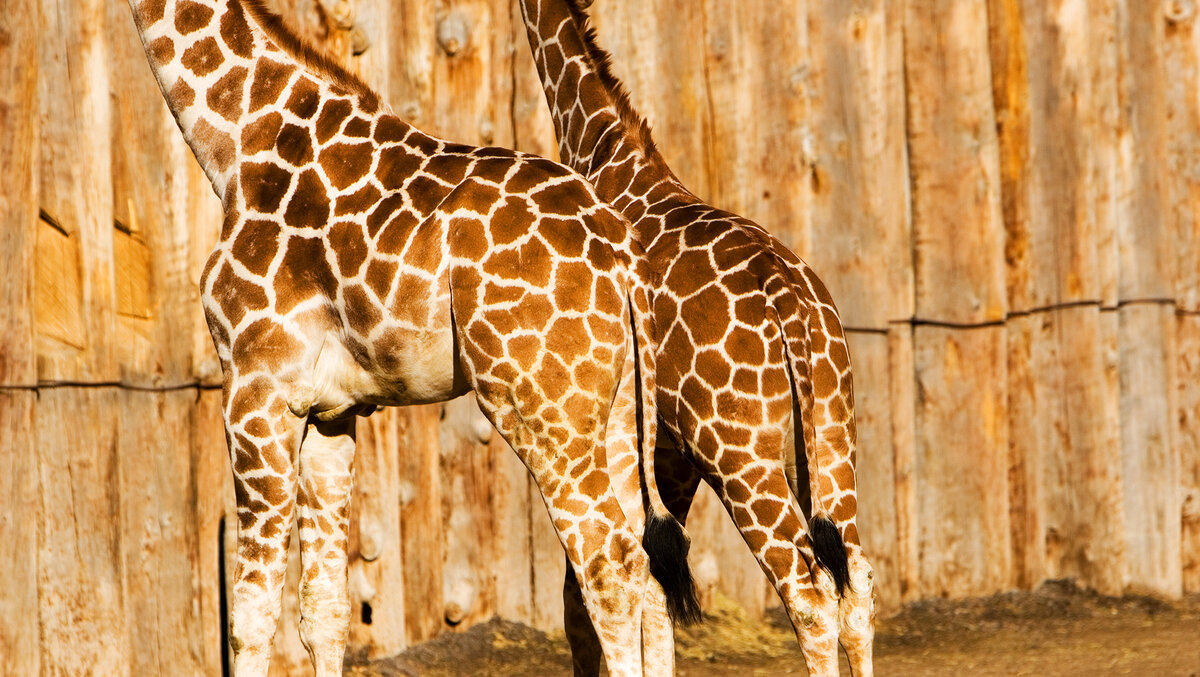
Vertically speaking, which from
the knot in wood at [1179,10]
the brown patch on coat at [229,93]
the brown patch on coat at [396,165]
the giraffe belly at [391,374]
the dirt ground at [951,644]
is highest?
the knot in wood at [1179,10]

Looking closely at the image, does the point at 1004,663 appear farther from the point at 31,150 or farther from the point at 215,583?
the point at 31,150

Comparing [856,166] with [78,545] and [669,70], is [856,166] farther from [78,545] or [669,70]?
[78,545]

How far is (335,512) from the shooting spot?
4293mm

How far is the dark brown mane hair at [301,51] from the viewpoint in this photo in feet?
14.1

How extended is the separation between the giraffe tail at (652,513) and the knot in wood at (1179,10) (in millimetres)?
5296

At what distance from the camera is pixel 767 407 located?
4.43m

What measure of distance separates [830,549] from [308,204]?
2.03m

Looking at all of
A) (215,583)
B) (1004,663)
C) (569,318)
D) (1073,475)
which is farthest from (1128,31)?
(215,583)

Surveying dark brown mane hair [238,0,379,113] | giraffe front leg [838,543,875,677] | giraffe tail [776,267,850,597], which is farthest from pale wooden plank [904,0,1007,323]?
dark brown mane hair [238,0,379,113]

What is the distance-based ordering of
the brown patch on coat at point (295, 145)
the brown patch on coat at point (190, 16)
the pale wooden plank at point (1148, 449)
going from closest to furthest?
1. the brown patch on coat at point (295, 145)
2. the brown patch on coat at point (190, 16)
3. the pale wooden plank at point (1148, 449)

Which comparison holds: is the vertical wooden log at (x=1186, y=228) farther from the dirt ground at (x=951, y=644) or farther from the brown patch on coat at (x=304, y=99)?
the brown patch on coat at (x=304, y=99)

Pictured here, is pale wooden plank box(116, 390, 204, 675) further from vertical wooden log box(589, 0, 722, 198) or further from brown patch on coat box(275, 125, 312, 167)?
vertical wooden log box(589, 0, 722, 198)

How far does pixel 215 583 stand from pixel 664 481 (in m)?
2.10

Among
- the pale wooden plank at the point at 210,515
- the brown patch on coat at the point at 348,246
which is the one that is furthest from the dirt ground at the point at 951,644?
the brown patch on coat at the point at 348,246
